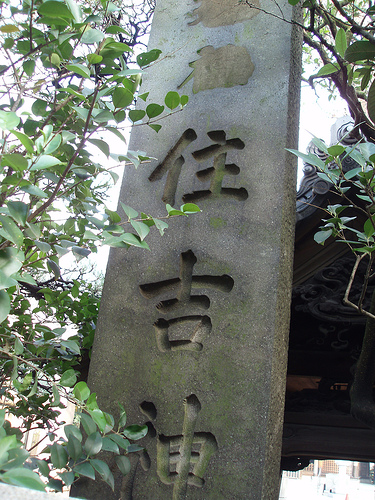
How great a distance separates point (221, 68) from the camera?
7.82 feet

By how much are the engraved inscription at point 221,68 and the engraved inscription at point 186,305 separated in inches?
36.2

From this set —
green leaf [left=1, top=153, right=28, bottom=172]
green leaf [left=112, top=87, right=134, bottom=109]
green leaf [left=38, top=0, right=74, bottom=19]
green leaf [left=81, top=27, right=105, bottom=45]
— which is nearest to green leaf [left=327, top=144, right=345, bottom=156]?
green leaf [left=112, top=87, right=134, bottom=109]

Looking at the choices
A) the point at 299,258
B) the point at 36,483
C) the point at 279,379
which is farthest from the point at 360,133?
the point at 36,483

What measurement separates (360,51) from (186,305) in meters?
1.42

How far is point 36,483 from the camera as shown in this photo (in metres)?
0.89

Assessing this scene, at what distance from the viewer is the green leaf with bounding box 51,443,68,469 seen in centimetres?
136

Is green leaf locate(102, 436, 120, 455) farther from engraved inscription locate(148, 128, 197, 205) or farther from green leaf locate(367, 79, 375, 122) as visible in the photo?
green leaf locate(367, 79, 375, 122)

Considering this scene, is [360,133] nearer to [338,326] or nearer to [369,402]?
[338,326]

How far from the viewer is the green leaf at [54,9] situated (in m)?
1.34

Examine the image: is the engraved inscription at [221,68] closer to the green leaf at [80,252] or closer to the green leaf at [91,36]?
the green leaf at [91,36]

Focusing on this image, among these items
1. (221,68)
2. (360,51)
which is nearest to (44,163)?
(221,68)

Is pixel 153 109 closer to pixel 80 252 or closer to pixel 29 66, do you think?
pixel 29 66

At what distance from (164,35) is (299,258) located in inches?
71.2

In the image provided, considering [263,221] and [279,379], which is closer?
[279,379]
